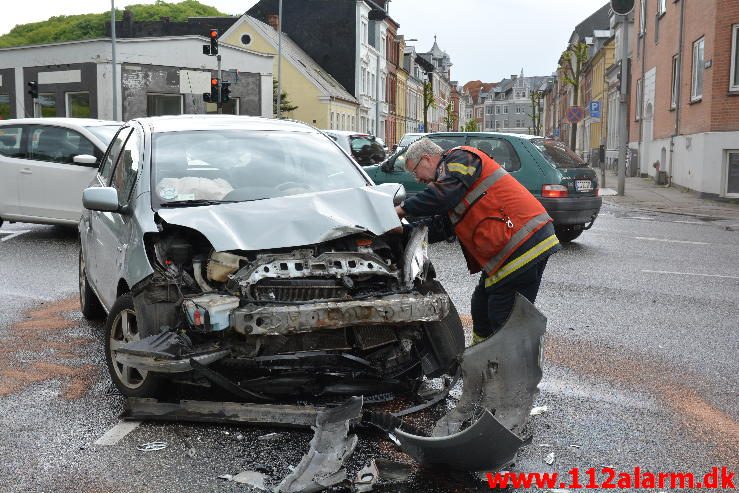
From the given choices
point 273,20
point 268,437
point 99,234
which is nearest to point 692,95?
point 99,234

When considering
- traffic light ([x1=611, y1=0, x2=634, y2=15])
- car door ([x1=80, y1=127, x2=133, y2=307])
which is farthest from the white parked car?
traffic light ([x1=611, y1=0, x2=634, y2=15])

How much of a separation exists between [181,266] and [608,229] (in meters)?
12.3

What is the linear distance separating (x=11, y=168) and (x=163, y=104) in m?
29.3

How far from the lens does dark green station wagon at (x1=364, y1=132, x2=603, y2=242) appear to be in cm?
1268

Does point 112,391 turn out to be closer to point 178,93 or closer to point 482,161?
point 482,161

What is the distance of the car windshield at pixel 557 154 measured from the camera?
13070 mm

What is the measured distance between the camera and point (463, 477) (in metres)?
4.02

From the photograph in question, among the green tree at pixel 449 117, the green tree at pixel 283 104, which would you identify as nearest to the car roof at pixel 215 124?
the green tree at pixel 283 104

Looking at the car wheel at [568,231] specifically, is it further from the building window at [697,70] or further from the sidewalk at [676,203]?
the building window at [697,70]

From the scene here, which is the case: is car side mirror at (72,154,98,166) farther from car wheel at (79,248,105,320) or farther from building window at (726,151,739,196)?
building window at (726,151,739,196)

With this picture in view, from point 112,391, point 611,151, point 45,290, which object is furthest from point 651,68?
point 112,391

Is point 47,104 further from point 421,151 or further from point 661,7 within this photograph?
point 421,151

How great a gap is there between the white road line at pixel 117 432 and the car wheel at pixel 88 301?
8.84 ft

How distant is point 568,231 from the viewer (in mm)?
13516
